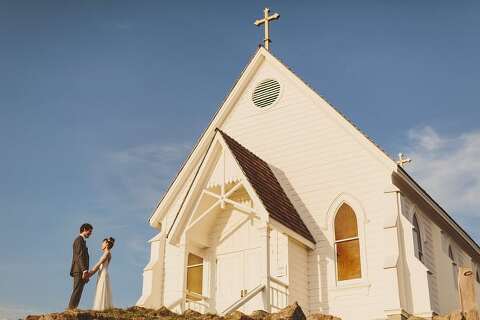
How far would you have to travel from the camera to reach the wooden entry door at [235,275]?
2156 cm

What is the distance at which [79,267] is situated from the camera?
15102 mm

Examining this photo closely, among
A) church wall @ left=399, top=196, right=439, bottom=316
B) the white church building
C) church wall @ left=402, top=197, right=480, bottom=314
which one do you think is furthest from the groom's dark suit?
church wall @ left=402, top=197, right=480, bottom=314

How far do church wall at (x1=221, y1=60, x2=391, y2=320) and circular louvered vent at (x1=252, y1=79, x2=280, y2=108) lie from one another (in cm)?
22

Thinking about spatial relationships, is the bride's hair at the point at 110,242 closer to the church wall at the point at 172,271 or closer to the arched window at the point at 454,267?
the church wall at the point at 172,271

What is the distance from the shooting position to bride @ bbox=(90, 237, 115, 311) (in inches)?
593

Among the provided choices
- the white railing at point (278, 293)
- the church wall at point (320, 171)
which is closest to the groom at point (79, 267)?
the white railing at point (278, 293)

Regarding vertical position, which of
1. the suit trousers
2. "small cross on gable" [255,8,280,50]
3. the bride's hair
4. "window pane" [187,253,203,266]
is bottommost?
the suit trousers

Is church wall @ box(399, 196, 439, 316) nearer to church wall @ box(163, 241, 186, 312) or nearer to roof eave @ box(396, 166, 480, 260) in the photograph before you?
roof eave @ box(396, 166, 480, 260)

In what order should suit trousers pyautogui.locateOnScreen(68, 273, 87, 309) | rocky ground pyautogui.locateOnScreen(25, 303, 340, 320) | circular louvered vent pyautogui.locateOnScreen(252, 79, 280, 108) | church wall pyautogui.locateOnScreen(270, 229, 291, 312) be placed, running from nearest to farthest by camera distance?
rocky ground pyautogui.locateOnScreen(25, 303, 340, 320), suit trousers pyautogui.locateOnScreen(68, 273, 87, 309), church wall pyautogui.locateOnScreen(270, 229, 291, 312), circular louvered vent pyautogui.locateOnScreen(252, 79, 280, 108)

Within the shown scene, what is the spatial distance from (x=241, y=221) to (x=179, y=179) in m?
3.74

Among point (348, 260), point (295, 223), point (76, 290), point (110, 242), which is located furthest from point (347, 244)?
point (76, 290)

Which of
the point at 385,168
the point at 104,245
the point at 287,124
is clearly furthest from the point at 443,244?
the point at 104,245

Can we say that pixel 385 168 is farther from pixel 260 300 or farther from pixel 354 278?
pixel 260 300

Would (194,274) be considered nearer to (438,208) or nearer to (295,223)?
(295,223)
